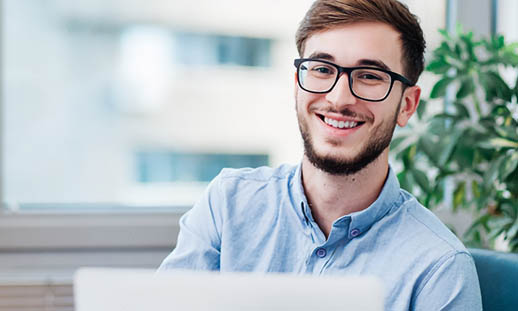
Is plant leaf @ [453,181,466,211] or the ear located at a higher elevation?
the ear

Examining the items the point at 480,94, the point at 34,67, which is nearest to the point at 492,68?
the point at 480,94

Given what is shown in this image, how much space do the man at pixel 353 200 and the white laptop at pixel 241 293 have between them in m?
0.60

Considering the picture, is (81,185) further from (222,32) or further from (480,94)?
(480,94)

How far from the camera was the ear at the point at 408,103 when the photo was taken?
50.8 inches

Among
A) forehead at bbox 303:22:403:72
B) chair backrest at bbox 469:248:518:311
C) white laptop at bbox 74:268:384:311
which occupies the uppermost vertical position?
forehead at bbox 303:22:403:72

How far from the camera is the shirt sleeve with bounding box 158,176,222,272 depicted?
1303 millimetres

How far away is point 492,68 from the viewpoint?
1.86 meters

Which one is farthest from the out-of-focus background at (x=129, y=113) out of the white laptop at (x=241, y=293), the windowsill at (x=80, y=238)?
the white laptop at (x=241, y=293)

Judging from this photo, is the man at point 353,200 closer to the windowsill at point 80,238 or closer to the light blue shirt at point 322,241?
the light blue shirt at point 322,241

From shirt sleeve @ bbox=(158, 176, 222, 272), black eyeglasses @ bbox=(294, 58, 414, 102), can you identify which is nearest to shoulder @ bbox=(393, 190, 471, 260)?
black eyeglasses @ bbox=(294, 58, 414, 102)

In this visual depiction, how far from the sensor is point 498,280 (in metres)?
1.18

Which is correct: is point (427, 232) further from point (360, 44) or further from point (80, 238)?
point (80, 238)

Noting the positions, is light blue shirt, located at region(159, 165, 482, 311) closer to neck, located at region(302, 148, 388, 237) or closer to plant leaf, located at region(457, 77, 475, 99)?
neck, located at region(302, 148, 388, 237)

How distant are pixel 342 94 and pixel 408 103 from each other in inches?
8.3
